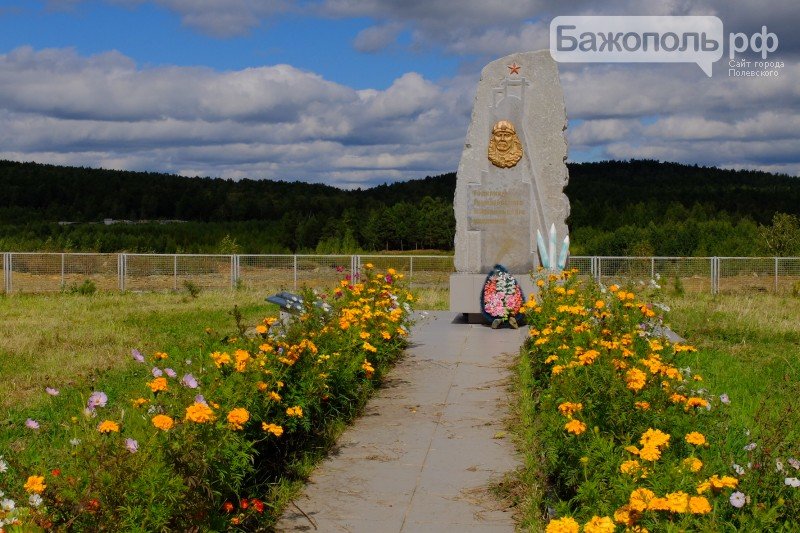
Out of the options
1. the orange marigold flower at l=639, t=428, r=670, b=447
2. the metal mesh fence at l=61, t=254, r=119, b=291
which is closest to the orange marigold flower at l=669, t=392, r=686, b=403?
the orange marigold flower at l=639, t=428, r=670, b=447

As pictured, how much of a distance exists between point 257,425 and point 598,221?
1455 inches

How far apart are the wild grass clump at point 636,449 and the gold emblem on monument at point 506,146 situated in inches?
200

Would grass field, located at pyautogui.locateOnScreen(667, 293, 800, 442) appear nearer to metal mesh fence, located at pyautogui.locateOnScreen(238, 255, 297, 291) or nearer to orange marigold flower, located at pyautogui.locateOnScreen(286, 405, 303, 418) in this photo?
orange marigold flower, located at pyautogui.locateOnScreen(286, 405, 303, 418)

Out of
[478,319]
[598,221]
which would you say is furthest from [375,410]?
[598,221]

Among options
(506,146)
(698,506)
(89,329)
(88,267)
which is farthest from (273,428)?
(88,267)

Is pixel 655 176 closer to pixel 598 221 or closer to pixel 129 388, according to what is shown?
pixel 598 221

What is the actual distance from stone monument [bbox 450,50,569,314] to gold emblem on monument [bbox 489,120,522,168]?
1 cm

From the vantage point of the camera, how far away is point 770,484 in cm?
323

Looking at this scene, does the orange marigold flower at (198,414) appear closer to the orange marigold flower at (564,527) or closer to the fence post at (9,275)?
the orange marigold flower at (564,527)

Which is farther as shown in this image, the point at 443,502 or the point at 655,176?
the point at 655,176

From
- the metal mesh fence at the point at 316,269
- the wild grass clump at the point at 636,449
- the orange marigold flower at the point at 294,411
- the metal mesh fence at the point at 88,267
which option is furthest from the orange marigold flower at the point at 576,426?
the metal mesh fence at the point at 88,267

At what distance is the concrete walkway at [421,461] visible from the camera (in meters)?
4.17

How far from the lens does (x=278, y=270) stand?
21.8 metres

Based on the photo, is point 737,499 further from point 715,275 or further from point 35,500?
point 715,275
